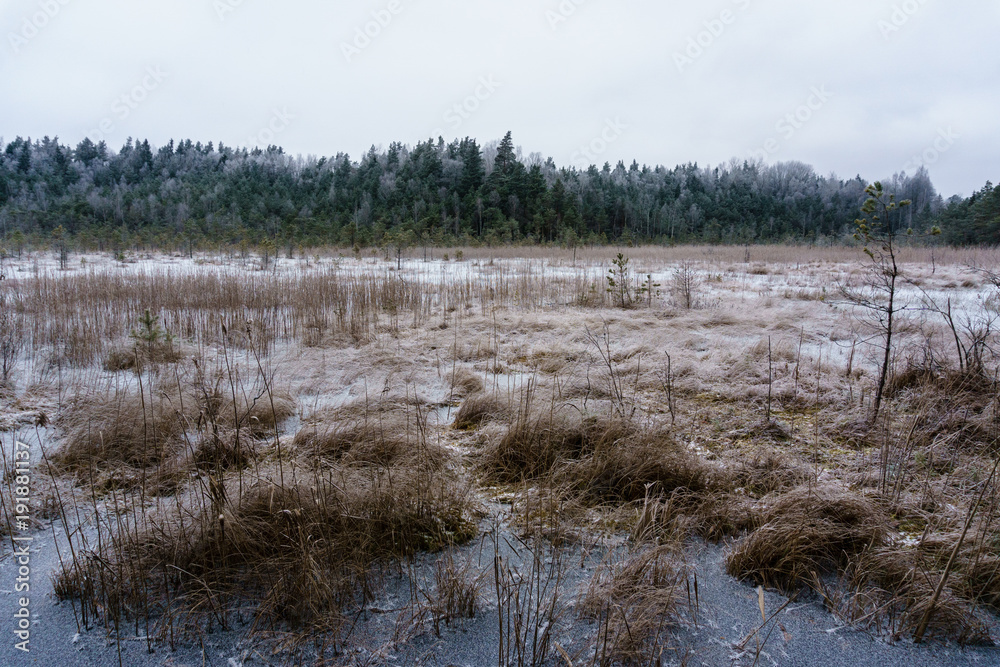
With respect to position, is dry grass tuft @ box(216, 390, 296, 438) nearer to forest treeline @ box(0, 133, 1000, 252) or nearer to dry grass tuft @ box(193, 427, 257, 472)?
dry grass tuft @ box(193, 427, 257, 472)

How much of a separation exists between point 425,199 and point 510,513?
4639cm

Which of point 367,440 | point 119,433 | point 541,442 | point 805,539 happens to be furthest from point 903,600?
point 119,433

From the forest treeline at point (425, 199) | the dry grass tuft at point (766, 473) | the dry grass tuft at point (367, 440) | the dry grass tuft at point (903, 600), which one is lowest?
the dry grass tuft at point (903, 600)

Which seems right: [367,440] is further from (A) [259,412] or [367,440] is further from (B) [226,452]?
(A) [259,412]

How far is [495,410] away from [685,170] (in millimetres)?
77653

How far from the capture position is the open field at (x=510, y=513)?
5.92 feet

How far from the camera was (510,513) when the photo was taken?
2596 mm

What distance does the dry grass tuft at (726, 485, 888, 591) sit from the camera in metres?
2.13

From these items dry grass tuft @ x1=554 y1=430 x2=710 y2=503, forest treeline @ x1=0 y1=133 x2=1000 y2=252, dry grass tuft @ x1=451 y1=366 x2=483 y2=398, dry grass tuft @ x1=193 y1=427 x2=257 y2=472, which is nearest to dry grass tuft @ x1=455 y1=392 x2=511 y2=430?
dry grass tuft @ x1=451 y1=366 x2=483 y2=398

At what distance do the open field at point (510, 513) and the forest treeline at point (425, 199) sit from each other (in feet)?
75.0

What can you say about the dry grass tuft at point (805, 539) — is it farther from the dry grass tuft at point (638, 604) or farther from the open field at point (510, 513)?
the dry grass tuft at point (638, 604)

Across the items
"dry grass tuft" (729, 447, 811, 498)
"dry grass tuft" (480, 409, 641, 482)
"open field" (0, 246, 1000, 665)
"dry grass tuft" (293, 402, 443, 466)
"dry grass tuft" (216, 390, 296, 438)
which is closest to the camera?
"open field" (0, 246, 1000, 665)

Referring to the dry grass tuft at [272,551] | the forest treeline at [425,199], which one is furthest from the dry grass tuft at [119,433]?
the forest treeline at [425,199]

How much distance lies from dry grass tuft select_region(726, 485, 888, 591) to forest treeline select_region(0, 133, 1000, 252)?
24.5 metres
